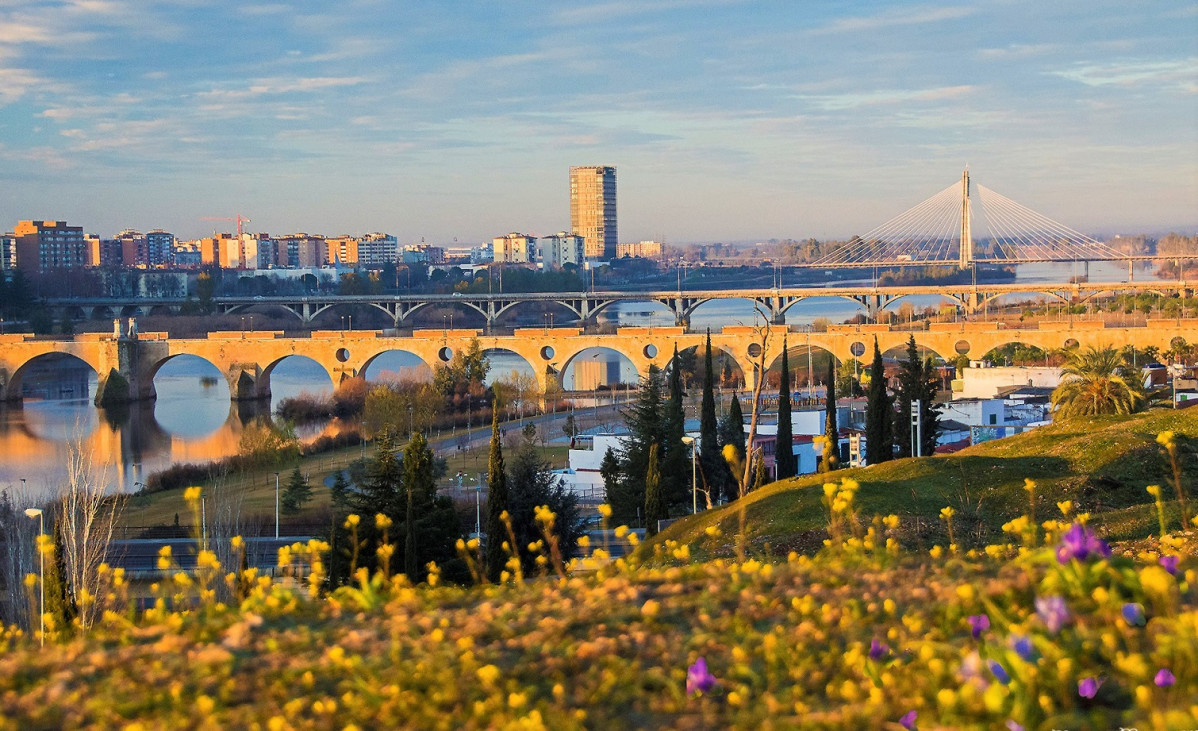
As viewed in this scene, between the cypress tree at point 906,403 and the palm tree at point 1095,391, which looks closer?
the palm tree at point 1095,391

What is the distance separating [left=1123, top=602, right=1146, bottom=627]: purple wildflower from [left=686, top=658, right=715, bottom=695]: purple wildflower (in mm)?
718

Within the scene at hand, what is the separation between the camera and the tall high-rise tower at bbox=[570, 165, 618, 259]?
111m

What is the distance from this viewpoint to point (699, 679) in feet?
6.57

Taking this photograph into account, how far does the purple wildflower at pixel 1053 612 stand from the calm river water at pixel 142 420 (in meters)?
15.7

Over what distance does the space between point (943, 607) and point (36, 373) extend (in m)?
43.6

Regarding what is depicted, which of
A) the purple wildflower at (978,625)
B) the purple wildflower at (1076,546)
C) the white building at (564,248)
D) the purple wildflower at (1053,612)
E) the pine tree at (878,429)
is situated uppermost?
the white building at (564,248)

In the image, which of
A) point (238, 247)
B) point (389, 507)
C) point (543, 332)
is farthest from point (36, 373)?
point (238, 247)

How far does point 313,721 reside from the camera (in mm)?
2000

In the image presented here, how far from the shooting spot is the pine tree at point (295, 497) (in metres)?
16.9

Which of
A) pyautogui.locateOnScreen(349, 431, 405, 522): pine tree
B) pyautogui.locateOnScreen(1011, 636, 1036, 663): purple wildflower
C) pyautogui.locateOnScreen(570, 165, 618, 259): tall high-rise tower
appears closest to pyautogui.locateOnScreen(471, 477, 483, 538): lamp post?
pyautogui.locateOnScreen(349, 431, 405, 522): pine tree

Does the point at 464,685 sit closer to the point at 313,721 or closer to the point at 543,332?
the point at 313,721

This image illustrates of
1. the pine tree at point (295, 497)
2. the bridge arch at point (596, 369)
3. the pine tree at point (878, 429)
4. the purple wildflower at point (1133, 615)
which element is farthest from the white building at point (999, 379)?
the purple wildflower at point (1133, 615)

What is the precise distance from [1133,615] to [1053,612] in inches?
7.5

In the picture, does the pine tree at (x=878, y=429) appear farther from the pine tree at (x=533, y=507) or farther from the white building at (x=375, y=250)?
the white building at (x=375, y=250)
